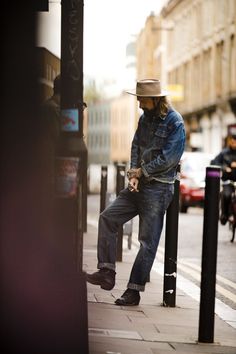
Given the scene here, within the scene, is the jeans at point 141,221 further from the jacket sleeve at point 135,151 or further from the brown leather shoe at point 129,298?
the jacket sleeve at point 135,151

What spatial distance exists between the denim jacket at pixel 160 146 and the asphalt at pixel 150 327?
3.38 feet

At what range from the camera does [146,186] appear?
8695 mm

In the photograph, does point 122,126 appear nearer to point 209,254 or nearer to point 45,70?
point 209,254

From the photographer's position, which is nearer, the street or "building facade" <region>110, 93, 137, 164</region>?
the street

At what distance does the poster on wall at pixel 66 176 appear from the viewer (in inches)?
242

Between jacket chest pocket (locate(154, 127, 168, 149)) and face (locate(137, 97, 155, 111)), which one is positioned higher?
face (locate(137, 97, 155, 111))

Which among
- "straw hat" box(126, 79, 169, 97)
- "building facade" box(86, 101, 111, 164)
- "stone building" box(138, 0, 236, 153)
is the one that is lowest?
"building facade" box(86, 101, 111, 164)

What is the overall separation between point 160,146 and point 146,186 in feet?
1.08

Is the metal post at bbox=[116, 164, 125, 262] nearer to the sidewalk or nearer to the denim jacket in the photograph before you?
the sidewalk

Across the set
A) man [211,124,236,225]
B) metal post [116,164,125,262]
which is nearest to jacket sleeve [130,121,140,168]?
metal post [116,164,125,262]

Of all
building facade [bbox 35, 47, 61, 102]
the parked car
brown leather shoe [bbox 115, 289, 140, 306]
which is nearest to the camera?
building facade [bbox 35, 47, 61, 102]

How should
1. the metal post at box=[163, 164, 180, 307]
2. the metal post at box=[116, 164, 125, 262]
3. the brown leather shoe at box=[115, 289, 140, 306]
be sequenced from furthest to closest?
the metal post at box=[116, 164, 125, 262]
the metal post at box=[163, 164, 180, 307]
the brown leather shoe at box=[115, 289, 140, 306]

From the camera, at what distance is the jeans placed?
866cm

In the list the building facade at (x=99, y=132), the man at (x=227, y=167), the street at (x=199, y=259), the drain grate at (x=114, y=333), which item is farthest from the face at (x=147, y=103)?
the building facade at (x=99, y=132)
